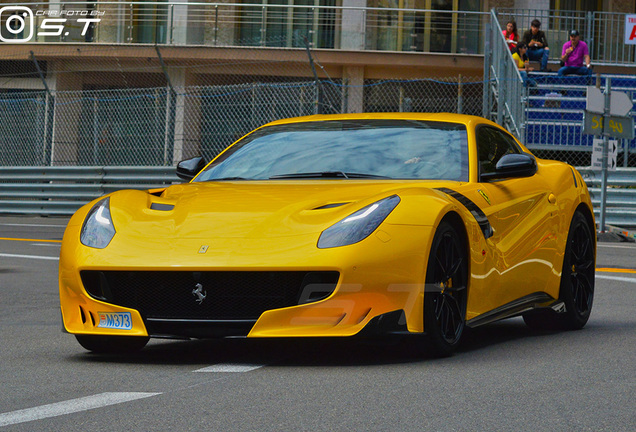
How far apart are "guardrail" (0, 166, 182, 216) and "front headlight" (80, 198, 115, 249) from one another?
15.5 meters

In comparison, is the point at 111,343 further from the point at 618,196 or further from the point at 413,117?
the point at 618,196

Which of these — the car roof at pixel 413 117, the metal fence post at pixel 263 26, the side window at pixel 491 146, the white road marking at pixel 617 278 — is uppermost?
the metal fence post at pixel 263 26

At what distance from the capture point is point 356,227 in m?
5.17

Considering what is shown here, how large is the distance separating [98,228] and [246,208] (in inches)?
29.4

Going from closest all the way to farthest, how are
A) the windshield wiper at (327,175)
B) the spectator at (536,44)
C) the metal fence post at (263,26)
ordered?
the windshield wiper at (327,175) → the spectator at (536,44) → the metal fence post at (263,26)

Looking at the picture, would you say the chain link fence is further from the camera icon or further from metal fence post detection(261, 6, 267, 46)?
the camera icon

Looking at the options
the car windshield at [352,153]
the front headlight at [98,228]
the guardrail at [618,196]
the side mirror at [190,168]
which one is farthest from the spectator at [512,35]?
the front headlight at [98,228]

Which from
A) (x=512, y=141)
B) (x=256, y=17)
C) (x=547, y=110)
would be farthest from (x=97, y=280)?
(x=256, y=17)

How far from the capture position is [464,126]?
21.9 feet

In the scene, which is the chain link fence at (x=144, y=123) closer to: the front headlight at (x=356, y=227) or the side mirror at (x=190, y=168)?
the side mirror at (x=190, y=168)

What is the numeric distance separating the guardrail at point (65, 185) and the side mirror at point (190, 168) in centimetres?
1435

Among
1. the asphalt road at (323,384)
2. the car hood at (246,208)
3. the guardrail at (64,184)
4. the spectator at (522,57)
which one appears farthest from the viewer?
the spectator at (522,57)

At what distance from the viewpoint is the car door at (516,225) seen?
612 cm

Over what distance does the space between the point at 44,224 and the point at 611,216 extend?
32.2ft
